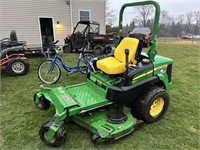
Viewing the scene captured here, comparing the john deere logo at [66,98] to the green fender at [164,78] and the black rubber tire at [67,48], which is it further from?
the black rubber tire at [67,48]

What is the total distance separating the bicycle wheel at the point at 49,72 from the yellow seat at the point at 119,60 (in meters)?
1.81

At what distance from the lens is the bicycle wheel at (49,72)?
446 centimetres

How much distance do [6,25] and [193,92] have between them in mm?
8872

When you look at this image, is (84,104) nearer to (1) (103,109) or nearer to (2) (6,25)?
(1) (103,109)

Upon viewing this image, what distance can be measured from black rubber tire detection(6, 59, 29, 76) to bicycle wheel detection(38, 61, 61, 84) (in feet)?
3.28

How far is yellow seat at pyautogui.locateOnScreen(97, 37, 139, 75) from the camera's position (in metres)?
2.75

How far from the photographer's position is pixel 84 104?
8.05 ft

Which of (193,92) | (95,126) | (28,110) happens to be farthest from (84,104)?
(193,92)

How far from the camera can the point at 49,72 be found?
450 cm

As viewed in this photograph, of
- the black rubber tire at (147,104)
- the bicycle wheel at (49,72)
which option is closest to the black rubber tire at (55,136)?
the black rubber tire at (147,104)

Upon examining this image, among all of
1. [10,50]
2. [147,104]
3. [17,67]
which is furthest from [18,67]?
[147,104]

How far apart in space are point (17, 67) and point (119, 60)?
11.4 ft

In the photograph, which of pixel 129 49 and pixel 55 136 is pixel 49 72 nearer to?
pixel 129 49

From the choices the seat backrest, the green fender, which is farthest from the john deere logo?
the green fender
